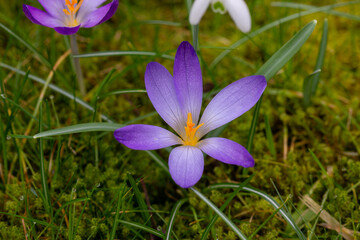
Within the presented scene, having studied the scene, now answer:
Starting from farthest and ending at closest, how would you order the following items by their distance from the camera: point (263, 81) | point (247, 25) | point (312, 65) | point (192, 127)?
point (312, 65)
point (192, 127)
point (263, 81)
point (247, 25)

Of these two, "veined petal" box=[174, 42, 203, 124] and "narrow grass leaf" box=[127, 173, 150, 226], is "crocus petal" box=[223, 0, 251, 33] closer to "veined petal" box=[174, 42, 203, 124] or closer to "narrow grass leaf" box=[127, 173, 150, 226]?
"veined petal" box=[174, 42, 203, 124]

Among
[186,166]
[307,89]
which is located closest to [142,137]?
[186,166]

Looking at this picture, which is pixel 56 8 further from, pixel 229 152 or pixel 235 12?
pixel 229 152

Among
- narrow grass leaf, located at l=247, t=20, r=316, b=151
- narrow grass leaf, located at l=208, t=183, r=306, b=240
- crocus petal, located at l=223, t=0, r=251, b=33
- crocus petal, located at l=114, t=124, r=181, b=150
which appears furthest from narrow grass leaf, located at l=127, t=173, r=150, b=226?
crocus petal, located at l=223, t=0, r=251, b=33

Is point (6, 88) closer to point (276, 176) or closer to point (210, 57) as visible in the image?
point (210, 57)

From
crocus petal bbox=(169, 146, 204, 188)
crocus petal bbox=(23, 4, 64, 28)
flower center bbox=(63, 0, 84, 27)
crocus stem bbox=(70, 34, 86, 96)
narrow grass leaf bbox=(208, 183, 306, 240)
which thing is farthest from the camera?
crocus stem bbox=(70, 34, 86, 96)

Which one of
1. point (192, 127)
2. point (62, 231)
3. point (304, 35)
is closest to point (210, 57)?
point (304, 35)
